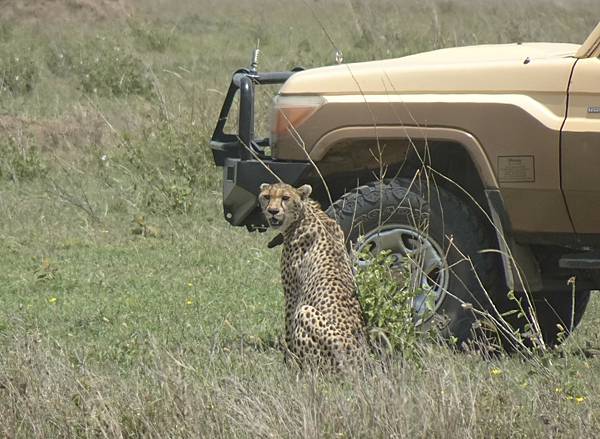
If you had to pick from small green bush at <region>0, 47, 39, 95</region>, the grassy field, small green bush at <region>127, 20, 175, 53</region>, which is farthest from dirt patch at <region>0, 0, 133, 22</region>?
small green bush at <region>0, 47, 39, 95</region>

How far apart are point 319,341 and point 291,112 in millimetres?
1276

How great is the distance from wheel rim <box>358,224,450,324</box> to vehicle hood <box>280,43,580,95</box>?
24.9 inches

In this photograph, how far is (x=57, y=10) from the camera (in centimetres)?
2125

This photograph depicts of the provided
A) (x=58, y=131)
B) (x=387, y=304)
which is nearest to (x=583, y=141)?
(x=387, y=304)

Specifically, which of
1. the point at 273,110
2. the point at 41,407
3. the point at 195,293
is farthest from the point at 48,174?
the point at 41,407

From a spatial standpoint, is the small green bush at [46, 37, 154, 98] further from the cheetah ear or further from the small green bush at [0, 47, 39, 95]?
the cheetah ear

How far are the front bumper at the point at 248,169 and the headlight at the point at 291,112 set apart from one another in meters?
0.15

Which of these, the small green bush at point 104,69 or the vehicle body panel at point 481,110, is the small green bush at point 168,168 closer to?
the small green bush at point 104,69

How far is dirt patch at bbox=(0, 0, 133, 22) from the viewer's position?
21.0m

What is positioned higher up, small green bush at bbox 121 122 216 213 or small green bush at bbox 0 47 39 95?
small green bush at bbox 121 122 216 213

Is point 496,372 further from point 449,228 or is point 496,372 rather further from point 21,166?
point 21,166

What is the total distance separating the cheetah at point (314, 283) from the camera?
18.7 feet

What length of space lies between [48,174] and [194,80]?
14.5 ft

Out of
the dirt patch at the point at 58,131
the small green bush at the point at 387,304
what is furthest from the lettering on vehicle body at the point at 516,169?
the dirt patch at the point at 58,131
